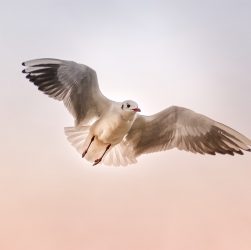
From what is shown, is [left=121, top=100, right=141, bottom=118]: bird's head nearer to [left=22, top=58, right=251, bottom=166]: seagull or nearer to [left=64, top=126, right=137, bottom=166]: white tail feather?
[left=22, top=58, right=251, bottom=166]: seagull

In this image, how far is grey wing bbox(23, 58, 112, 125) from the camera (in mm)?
3098

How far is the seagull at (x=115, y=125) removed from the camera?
311cm

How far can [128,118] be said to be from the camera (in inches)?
121

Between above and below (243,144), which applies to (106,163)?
below

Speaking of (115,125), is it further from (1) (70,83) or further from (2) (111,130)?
(1) (70,83)

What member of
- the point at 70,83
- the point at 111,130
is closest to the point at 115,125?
the point at 111,130

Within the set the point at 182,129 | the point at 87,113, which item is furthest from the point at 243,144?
the point at 87,113

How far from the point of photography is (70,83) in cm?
315

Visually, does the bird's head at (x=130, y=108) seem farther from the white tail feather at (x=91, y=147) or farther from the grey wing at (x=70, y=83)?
the white tail feather at (x=91, y=147)

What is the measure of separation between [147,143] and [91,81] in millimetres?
469

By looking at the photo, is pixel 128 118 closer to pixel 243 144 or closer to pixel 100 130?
pixel 100 130

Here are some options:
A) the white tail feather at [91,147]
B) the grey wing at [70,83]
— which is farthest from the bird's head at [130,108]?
the white tail feather at [91,147]

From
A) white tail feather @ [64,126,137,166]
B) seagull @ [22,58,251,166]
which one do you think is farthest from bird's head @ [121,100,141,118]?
white tail feather @ [64,126,137,166]

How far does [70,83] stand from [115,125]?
0.31 meters
